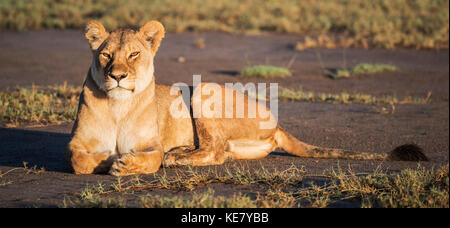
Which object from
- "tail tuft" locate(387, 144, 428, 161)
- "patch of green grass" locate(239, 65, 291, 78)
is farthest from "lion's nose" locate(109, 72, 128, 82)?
"patch of green grass" locate(239, 65, 291, 78)

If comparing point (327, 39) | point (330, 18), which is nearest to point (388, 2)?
point (330, 18)

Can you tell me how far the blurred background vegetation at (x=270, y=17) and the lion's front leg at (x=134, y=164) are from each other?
15.3 metres

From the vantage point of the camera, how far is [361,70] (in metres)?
15.2

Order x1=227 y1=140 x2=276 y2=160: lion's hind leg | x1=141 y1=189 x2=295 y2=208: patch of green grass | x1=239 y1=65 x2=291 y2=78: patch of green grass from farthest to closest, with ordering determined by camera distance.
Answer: x1=239 y1=65 x2=291 y2=78: patch of green grass, x1=227 y1=140 x2=276 y2=160: lion's hind leg, x1=141 y1=189 x2=295 y2=208: patch of green grass

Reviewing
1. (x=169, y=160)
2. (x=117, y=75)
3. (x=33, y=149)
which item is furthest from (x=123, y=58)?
(x=33, y=149)

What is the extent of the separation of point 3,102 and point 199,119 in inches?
182

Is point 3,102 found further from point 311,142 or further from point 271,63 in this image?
point 271,63

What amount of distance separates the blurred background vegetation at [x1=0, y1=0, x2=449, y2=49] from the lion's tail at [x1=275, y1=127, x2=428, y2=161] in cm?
1380

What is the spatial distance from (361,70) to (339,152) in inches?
362

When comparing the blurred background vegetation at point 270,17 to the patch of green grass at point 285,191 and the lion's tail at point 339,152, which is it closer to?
the lion's tail at point 339,152

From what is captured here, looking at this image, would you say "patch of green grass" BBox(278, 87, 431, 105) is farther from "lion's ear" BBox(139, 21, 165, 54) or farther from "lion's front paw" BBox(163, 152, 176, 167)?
"lion's ear" BBox(139, 21, 165, 54)

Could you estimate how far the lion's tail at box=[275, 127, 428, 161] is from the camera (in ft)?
20.0

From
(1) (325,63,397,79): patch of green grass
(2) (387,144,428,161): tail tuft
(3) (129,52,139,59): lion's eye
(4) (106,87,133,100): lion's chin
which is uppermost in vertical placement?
(1) (325,63,397,79): patch of green grass

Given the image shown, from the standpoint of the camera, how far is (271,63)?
16.6 meters
